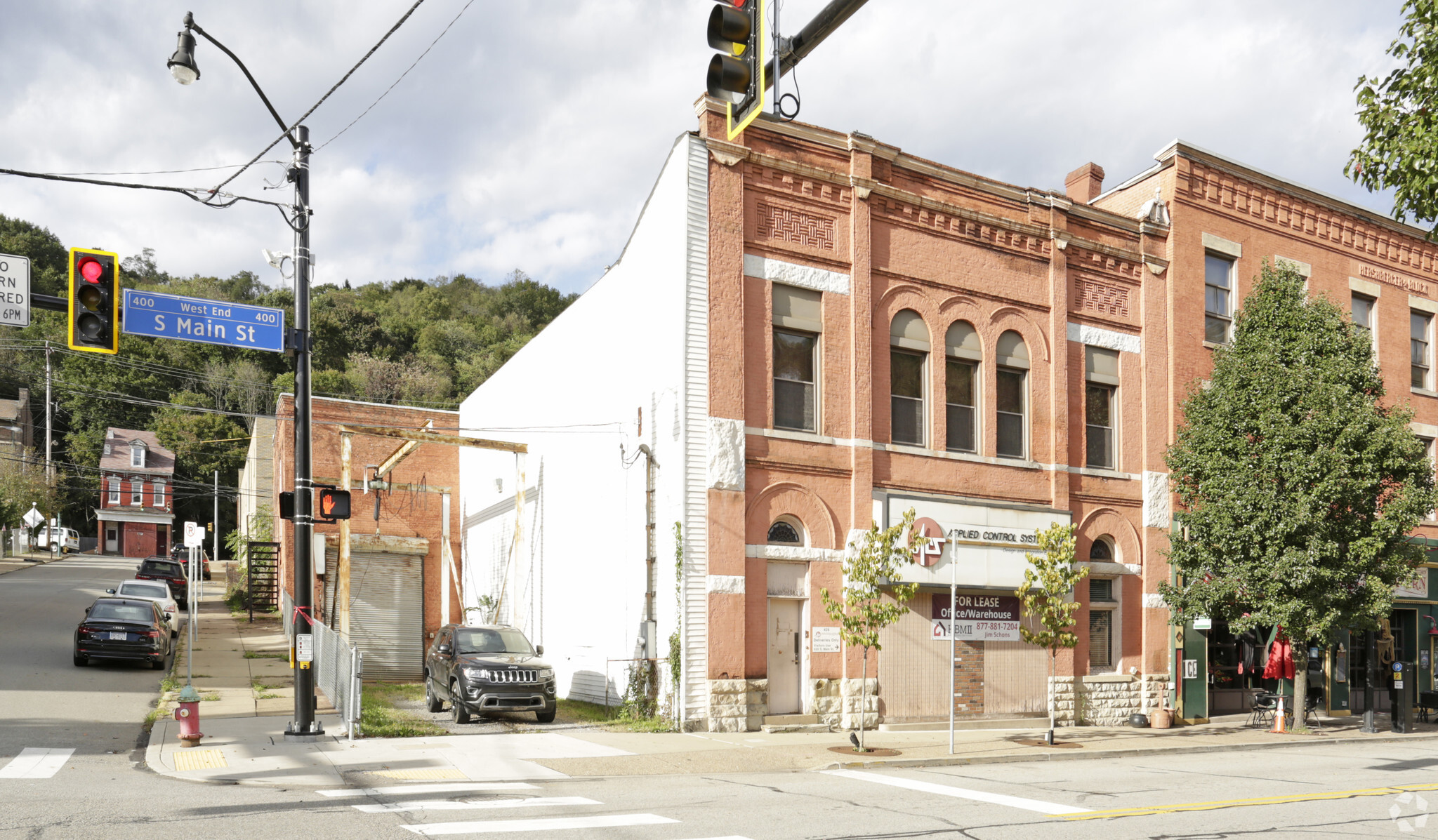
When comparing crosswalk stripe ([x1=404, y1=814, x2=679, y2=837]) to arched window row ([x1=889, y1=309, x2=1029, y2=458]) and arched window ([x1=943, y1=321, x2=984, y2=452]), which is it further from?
arched window ([x1=943, y1=321, x2=984, y2=452])

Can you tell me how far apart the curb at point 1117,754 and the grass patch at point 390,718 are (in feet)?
19.7

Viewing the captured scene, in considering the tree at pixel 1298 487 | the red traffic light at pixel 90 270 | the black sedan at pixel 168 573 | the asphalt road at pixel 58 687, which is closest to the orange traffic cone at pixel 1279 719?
the tree at pixel 1298 487

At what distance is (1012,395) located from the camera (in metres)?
22.1

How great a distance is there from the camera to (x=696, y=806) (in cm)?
1070

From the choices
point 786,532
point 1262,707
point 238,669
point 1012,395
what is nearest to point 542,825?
point 786,532

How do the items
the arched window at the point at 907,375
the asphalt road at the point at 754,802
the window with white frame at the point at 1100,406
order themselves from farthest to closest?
the window with white frame at the point at 1100,406 → the arched window at the point at 907,375 → the asphalt road at the point at 754,802

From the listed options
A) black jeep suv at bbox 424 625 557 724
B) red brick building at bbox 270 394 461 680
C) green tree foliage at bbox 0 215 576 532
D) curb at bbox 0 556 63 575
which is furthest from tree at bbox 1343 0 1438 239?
green tree foliage at bbox 0 215 576 532

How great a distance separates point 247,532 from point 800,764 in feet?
134

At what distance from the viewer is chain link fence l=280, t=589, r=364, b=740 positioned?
1500cm

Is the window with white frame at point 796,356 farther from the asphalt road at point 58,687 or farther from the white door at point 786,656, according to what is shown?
the asphalt road at point 58,687

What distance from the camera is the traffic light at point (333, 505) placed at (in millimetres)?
15406

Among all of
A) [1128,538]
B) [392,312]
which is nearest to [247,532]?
[1128,538]

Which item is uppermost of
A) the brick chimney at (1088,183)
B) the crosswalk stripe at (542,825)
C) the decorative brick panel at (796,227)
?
the brick chimney at (1088,183)

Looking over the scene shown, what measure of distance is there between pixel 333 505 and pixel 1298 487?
694 inches
